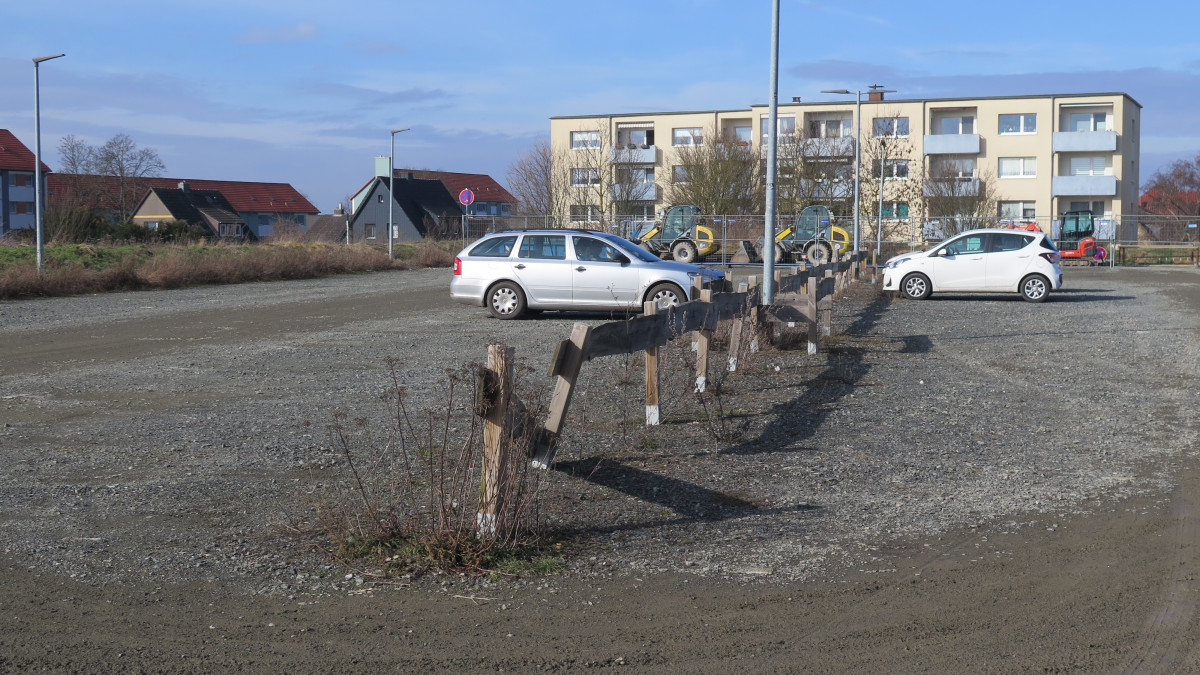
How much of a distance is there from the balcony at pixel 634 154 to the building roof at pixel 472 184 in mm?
28668

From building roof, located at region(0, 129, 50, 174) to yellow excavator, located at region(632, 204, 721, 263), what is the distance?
51507 mm

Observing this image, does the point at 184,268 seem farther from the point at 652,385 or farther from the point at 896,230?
the point at 896,230

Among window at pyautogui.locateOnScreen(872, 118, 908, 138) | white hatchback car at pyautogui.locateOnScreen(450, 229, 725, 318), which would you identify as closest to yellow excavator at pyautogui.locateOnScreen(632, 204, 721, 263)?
white hatchback car at pyautogui.locateOnScreen(450, 229, 725, 318)

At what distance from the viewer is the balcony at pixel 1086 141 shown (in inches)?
2692

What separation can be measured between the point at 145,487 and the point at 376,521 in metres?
2.17

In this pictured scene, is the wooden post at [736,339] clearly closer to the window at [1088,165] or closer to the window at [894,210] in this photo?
the window at [894,210]

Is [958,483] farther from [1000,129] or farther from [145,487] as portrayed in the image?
[1000,129]

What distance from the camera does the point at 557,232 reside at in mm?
19266

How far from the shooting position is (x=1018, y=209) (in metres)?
71.4

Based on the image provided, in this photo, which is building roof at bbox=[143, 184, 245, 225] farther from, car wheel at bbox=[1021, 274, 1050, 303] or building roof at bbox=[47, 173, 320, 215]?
car wheel at bbox=[1021, 274, 1050, 303]

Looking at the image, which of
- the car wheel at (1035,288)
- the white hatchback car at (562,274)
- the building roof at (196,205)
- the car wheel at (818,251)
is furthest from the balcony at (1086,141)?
the building roof at (196,205)

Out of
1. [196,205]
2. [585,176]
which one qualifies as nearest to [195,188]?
[196,205]

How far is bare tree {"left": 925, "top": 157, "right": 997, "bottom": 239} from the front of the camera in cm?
5669

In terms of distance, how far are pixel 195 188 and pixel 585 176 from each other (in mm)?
54187
